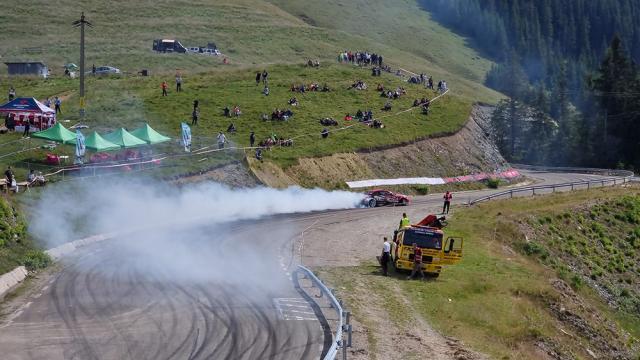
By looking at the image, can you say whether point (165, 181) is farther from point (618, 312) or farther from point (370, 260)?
point (618, 312)

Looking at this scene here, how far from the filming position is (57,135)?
5803cm

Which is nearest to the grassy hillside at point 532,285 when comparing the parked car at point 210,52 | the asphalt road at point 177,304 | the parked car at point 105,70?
the asphalt road at point 177,304

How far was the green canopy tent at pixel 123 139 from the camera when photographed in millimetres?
57856

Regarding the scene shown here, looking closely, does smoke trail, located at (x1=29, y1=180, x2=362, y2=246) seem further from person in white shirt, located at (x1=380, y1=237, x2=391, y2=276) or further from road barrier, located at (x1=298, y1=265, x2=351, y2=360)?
person in white shirt, located at (x1=380, y1=237, x2=391, y2=276)

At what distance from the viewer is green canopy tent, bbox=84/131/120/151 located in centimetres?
5581

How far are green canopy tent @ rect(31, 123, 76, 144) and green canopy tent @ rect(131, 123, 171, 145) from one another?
4.70 m

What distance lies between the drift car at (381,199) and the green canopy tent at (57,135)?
69.6 ft

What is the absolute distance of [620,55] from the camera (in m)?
122

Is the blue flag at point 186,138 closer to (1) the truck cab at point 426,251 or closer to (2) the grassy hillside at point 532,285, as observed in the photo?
(2) the grassy hillside at point 532,285

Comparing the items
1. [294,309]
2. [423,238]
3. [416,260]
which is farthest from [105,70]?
[294,309]

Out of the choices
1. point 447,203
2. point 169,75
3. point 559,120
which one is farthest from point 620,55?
point 447,203

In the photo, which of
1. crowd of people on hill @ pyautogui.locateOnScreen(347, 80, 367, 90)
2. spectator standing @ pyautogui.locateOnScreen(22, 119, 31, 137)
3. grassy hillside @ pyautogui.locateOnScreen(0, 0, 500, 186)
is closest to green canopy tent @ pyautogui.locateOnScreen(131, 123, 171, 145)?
grassy hillside @ pyautogui.locateOnScreen(0, 0, 500, 186)

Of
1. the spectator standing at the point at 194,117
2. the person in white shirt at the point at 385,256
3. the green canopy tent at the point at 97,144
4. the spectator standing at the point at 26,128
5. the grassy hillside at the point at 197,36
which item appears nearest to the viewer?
the person in white shirt at the point at 385,256

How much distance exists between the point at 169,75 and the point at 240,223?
5260 centimetres
